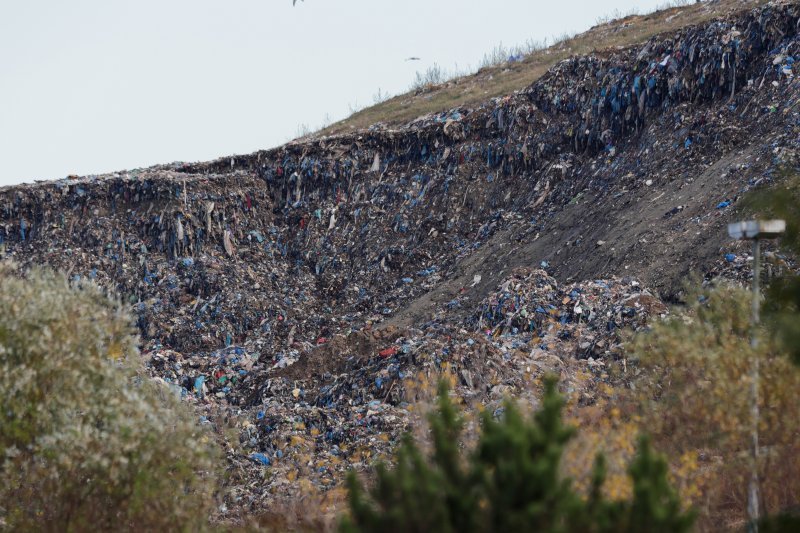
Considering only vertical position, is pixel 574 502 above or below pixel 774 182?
above

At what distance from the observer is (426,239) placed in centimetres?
2488

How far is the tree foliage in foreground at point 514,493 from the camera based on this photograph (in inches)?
166

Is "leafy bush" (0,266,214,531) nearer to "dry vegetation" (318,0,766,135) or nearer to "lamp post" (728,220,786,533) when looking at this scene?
"lamp post" (728,220,786,533)

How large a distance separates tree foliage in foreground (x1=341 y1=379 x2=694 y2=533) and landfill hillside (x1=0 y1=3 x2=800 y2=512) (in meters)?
7.84

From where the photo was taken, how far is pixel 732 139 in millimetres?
19938

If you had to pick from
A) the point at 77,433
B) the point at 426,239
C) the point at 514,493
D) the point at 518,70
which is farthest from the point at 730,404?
the point at 518,70

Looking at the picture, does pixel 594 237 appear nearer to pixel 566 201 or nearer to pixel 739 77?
pixel 566 201

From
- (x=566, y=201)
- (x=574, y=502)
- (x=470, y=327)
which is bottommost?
(x=470, y=327)

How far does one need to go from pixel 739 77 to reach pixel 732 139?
277cm

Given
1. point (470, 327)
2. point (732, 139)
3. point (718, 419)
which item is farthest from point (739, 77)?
point (718, 419)

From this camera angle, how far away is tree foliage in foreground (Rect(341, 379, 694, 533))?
4.22 metres

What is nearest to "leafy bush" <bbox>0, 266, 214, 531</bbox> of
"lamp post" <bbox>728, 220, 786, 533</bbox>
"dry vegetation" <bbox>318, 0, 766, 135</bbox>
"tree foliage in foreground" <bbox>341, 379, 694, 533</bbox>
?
"tree foliage in foreground" <bbox>341, 379, 694, 533</bbox>

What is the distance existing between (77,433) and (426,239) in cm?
1853

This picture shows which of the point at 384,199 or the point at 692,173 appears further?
the point at 384,199
